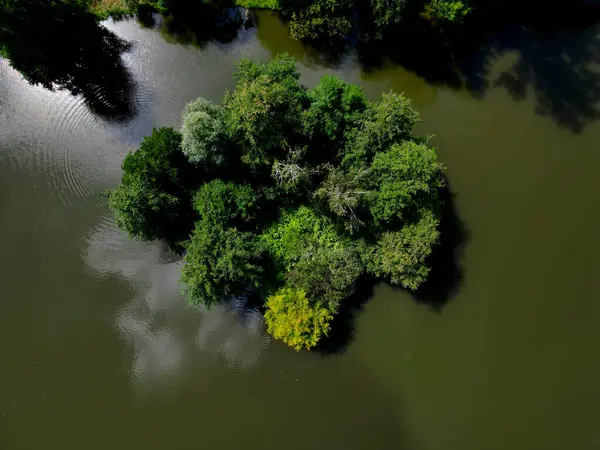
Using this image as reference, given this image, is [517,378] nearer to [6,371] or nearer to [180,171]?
[180,171]

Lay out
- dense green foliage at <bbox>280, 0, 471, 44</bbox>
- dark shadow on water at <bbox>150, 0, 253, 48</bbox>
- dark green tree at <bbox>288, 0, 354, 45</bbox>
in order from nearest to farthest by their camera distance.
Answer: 1. dense green foliage at <bbox>280, 0, 471, 44</bbox>
2. dark green tree at <bbox>288, 0, 354, 45</bbox>
3. dark shadow on water at <bbox>150, 0, 253, 48</bbox>

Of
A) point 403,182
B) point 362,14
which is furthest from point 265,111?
point 362,14

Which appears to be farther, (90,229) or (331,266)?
(90,229)

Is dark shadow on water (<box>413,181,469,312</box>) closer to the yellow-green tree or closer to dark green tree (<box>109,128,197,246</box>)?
the yellow-green tree

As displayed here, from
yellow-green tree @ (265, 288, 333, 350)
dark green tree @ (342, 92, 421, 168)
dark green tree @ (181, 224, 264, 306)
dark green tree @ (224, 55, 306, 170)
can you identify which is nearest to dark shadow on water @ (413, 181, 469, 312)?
dark green tree @ (342, 92, 421, 168)

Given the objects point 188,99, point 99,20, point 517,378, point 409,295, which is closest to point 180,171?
point 188,99

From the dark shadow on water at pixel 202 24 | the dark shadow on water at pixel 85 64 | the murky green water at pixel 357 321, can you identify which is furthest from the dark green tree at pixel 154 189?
the dark shadow on water at pixel 202 24
